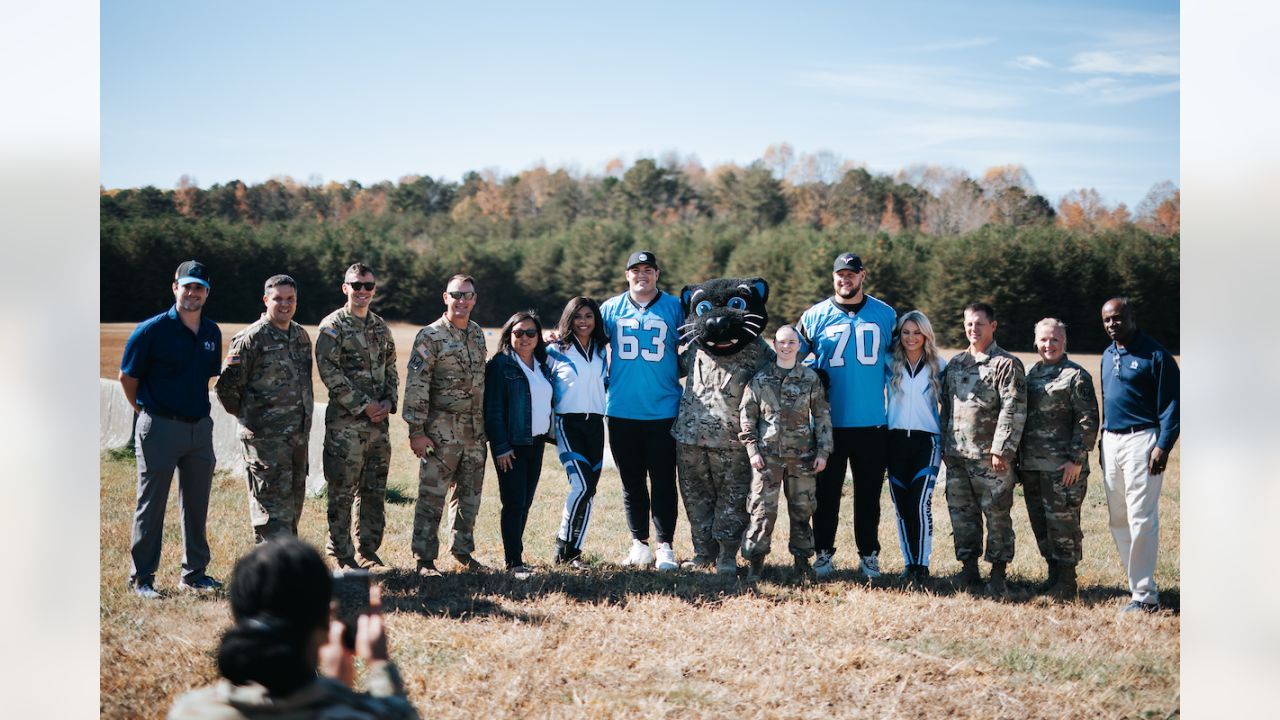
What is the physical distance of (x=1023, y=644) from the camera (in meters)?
4.80

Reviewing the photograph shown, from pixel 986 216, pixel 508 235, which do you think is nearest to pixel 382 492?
pixel 986 216

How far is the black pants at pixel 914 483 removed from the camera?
5.92m

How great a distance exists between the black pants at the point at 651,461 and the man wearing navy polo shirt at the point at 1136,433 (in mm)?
2682

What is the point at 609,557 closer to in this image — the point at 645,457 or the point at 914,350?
the point at 645,457

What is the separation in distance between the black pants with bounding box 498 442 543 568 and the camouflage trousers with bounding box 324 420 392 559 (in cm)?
76

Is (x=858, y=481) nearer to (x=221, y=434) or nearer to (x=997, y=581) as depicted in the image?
(x=997, y=581)

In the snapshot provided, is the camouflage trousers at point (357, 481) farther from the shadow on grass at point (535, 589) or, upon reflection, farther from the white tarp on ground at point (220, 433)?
the white tarp on ground at point (220, 433)

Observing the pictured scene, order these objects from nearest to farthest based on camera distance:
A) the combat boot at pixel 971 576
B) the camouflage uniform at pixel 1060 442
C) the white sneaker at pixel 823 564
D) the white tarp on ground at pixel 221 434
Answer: the camouflage uniform at pixel 1060 442 → the combat boot at pixel 971 576 → the white sneaker at pixel 823 564 → the white tarp on ground at pixel 221 434

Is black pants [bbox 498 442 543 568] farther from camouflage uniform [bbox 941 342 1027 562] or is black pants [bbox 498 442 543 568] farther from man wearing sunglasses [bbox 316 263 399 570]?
camouflage uniform [bbox 941 342 1027 562]

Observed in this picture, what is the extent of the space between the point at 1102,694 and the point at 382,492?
4.12 m

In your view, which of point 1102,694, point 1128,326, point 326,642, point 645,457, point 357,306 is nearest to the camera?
point 326,642

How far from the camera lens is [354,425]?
5715 mm

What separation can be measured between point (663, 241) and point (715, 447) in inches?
1381

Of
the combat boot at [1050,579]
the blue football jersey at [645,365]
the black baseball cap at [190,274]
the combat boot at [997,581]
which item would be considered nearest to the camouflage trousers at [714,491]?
the blue football jersey at [645,365]
